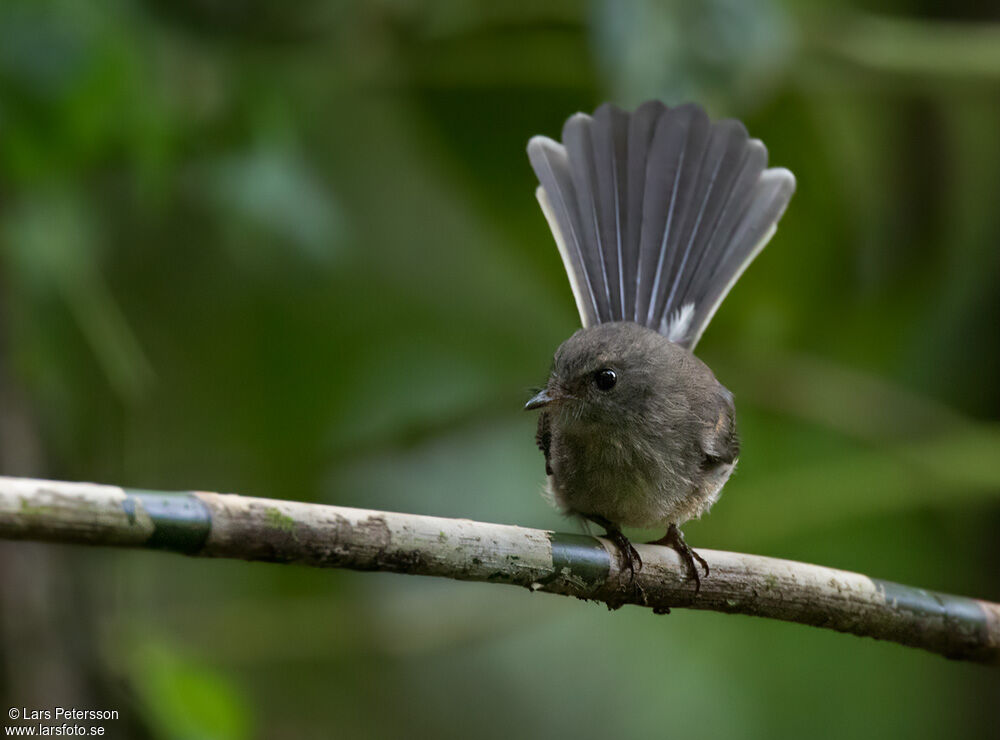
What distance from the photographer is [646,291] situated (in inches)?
140

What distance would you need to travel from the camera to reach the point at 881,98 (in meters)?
4.54

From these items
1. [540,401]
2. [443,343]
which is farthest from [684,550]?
[443,343]

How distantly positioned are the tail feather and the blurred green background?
0.14 metres

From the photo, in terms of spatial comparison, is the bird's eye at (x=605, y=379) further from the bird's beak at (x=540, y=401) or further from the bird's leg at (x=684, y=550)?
the bird's leg at (x=684, y=550)

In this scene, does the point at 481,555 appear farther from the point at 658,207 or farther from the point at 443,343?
the point at 443,343

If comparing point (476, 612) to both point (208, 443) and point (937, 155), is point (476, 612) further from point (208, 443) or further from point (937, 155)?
point (937, 155)

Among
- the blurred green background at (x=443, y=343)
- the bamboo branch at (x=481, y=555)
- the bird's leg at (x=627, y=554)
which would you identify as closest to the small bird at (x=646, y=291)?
the blurred green background at (x=443, y=343)

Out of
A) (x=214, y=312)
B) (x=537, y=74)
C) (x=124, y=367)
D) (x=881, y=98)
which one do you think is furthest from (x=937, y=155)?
(x=124, y=367)

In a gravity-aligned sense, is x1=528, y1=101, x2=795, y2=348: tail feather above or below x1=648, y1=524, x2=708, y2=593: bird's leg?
above

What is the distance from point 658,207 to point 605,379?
731 millimetres

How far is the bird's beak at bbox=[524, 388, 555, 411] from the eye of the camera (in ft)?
9.62

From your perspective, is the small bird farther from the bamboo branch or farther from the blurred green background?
the bamboo branch

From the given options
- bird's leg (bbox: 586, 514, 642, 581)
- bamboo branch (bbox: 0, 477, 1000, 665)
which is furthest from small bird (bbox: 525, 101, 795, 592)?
bamboo branch (bbox: 0, 477, 1000, 665)

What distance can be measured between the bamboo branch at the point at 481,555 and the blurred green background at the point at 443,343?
131 cm
